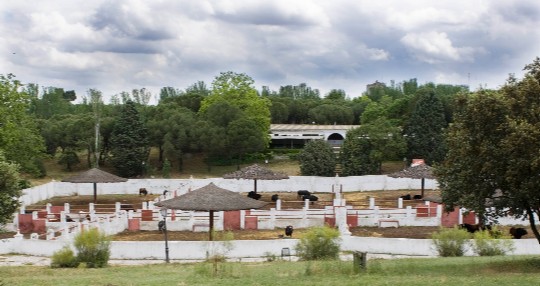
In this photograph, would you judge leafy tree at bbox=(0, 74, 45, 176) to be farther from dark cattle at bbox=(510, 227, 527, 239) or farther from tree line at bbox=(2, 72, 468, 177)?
dark cattle at bbox=(510, 227, 527, 239)

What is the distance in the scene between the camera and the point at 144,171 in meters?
54.9

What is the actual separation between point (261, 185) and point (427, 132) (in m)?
17.5

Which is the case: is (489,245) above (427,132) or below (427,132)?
below

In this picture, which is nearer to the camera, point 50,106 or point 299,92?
point 50,106

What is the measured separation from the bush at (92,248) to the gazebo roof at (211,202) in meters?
4.65

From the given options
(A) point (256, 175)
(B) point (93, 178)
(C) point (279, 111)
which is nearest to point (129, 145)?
(B) point (93, 178)

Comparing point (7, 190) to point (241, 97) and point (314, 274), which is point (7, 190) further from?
point (241, 97)

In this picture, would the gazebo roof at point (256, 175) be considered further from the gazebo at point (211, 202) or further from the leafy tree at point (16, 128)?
the leafy tree at point (16, 128)

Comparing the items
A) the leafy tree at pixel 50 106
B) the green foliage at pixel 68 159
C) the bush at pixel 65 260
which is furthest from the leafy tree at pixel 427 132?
the leafy tree at pixel 50 106

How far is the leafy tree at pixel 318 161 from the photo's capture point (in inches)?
1932

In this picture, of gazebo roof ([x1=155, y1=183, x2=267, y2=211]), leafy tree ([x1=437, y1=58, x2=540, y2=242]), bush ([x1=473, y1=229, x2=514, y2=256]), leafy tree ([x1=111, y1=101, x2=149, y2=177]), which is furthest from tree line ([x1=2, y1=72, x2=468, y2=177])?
leafy tree ([x1=437, y1=58, x2=540, y2=242])

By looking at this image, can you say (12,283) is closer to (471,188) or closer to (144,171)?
(471,188)

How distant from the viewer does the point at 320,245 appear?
783 inches

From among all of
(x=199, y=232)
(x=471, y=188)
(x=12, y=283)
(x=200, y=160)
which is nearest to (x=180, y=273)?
(x=12, y=283)
